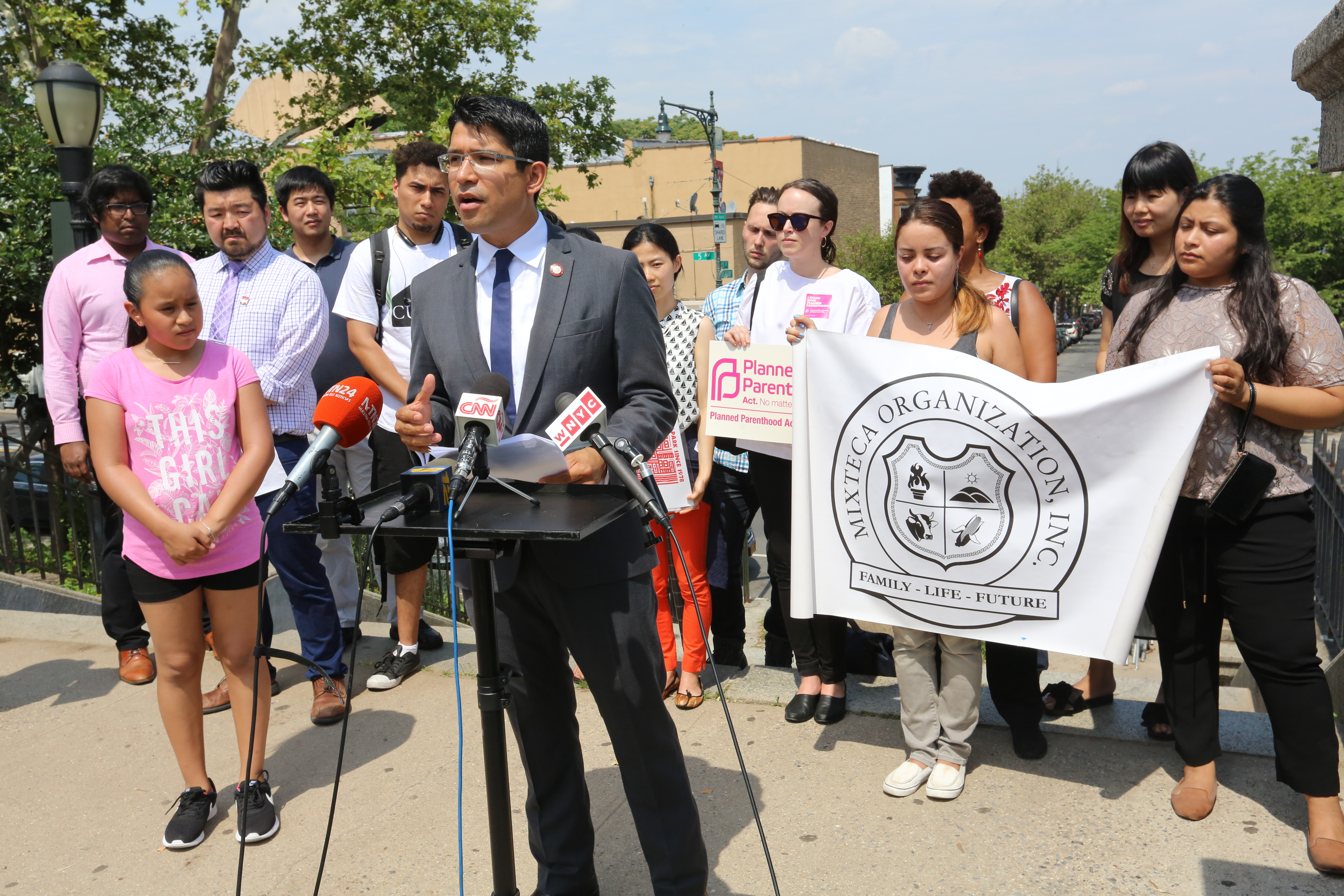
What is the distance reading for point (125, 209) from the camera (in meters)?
5.19

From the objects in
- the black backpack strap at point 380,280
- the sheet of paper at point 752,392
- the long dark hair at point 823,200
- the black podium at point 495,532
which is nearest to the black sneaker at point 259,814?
the black podium at point 495,532

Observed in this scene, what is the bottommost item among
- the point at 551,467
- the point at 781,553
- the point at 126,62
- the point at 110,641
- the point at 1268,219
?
the point at 110,641

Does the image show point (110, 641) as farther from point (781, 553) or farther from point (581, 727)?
point (781, 553)

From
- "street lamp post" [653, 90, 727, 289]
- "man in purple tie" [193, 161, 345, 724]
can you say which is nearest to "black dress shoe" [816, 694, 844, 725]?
"man in purple tie" [193, 161, 345, 724]

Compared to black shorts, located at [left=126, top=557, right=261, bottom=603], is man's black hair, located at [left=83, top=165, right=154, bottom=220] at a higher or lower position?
higher

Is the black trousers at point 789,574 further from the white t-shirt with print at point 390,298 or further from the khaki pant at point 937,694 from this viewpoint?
the white t-shirt with print at point 390,298

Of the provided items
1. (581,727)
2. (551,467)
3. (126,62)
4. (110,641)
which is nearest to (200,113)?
(110,641)

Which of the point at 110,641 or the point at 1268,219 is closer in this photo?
the point at 110,641

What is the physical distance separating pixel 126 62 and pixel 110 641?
47.9ft

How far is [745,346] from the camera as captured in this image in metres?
4.66

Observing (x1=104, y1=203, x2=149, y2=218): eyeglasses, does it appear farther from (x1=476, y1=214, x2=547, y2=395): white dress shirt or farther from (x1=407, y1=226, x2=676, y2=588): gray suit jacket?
(x1=476, y1=214, x2=547, y2=395): white dress shirt

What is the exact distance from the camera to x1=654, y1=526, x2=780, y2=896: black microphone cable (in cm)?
235

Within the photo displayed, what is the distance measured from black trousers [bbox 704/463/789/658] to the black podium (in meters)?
2.66

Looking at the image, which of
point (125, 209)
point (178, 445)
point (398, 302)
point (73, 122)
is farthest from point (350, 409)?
point (73, 122)
